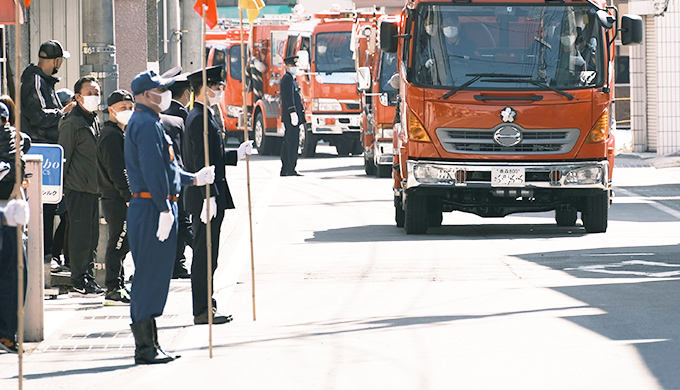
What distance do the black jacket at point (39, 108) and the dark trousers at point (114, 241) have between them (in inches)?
43.0

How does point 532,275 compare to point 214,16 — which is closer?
point 532,275

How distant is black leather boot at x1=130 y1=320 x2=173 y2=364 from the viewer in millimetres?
8945

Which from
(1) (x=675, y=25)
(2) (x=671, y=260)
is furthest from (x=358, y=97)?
(2) (x=671, y=260)

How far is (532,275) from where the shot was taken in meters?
13.0

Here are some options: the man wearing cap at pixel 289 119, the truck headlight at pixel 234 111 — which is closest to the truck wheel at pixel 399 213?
the man wearing cap at pixel 289 119

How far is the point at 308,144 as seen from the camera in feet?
114

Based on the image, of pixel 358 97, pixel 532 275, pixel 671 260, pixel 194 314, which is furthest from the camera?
pixel 358 97

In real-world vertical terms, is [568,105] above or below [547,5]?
below

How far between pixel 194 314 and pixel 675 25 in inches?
983

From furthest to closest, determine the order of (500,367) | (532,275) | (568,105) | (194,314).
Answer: (568,105) < (532,275) < (194,314) < (500,367)

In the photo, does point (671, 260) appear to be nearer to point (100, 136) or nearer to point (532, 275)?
point (532, 275)

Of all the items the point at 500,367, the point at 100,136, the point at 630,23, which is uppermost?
the point at 630,23

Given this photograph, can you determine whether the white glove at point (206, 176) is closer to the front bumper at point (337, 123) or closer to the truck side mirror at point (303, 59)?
the truck side mirror at point (303, 59)

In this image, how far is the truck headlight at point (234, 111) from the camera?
1507 inches
